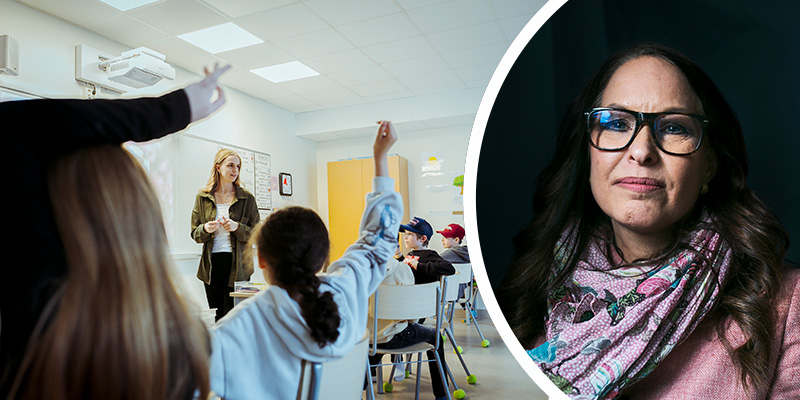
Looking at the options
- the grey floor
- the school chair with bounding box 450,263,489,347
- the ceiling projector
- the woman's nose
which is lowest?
the grey floor

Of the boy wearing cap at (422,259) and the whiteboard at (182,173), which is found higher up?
the whiteboard at (182,173)

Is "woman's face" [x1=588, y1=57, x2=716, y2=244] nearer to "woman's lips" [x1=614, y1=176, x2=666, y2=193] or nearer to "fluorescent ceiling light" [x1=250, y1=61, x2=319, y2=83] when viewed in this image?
Result: "woman's lips" [x1=614, y1=176, x2=666, y2=193]

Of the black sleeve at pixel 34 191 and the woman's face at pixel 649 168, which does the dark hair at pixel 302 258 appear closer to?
the black sleeve at pixel 34 191

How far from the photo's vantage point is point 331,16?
3373 millimetres

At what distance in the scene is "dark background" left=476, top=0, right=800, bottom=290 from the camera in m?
0.44

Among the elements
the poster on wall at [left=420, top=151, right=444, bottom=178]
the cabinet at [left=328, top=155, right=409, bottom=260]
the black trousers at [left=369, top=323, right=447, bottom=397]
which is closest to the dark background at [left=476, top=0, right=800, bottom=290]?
the black trousers at [left=369, top=323, right=447, bottom=397]

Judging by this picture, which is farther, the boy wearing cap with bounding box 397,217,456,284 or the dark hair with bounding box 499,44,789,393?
the boy wearing cap with bounding box 397,217,456,284

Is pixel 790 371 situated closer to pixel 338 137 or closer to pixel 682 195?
pixel 682 195

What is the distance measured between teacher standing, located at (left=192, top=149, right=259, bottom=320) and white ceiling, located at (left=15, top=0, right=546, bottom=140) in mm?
1141

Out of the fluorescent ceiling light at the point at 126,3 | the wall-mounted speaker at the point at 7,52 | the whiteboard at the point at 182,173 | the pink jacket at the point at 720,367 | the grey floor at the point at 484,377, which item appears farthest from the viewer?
the whiteboard at the point at 182,173

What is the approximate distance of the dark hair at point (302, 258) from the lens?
101cm

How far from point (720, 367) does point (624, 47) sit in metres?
0.29

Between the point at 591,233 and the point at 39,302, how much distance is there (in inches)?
23.1

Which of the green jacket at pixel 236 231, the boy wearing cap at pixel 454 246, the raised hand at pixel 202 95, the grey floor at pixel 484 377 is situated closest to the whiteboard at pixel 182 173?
the green jacket at pixel 236 231
